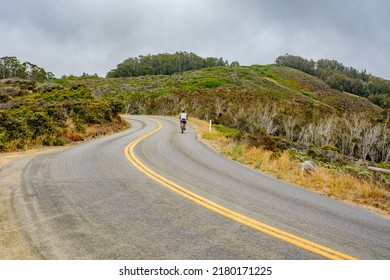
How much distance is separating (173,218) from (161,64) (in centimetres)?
15820

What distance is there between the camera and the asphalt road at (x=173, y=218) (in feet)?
13.3

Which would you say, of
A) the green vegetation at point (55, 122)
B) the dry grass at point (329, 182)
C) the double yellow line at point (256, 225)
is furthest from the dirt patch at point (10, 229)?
the dry grass at point (329, 182)

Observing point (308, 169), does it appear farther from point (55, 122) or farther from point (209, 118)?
point (209, 118)

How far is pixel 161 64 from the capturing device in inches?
6161

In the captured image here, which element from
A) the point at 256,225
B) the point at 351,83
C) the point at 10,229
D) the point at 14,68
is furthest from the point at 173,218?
the point at 351,83

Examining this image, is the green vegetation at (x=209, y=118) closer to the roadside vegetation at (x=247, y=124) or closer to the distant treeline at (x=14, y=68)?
the roadside vegetation at (x=247, y=124)

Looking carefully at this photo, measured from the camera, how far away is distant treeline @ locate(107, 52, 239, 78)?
14012 centimetres

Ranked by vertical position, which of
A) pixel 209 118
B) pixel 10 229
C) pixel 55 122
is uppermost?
pixel 209 118

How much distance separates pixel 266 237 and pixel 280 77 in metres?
123

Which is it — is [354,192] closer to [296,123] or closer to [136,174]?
[136,174]

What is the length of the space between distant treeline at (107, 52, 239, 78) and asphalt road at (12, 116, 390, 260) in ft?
451

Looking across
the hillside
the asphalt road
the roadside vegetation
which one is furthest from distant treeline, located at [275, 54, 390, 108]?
the asphalt road

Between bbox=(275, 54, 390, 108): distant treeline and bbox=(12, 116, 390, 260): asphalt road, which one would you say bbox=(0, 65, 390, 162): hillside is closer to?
bbox=(12, 116, 390, 260): asphalt road

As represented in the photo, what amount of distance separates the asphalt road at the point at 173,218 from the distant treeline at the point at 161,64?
451ft
